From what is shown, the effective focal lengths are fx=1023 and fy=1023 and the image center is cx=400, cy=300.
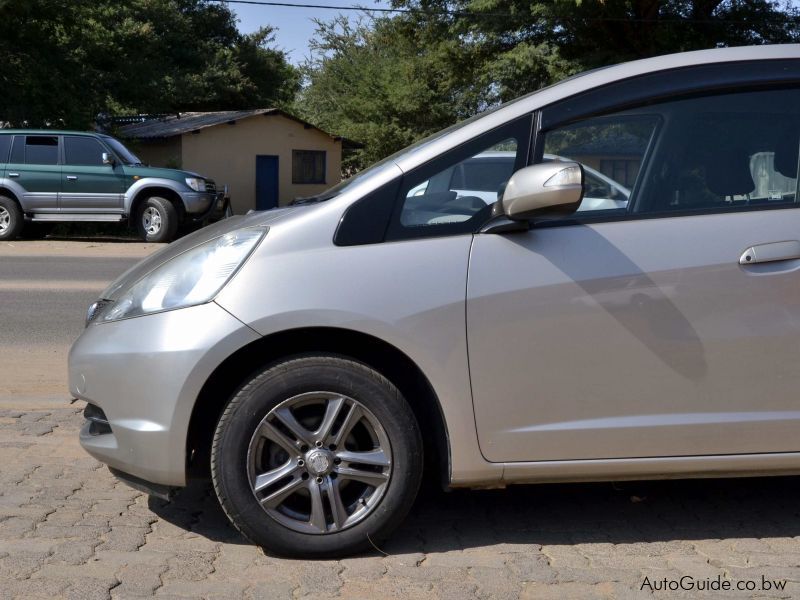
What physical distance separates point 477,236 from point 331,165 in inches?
1299

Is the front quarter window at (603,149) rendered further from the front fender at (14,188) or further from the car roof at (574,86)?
the front fender at (14,188)

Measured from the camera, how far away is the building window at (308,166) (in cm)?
3547

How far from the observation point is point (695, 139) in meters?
3.72

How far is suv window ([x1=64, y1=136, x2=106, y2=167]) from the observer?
20156mm

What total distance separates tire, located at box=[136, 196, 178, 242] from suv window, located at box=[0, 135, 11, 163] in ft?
9.04

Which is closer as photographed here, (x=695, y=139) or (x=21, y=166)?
(x=695, y=139)

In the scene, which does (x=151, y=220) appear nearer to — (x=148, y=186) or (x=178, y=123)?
(x=148, y=186)

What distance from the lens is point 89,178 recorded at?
20.3 meters

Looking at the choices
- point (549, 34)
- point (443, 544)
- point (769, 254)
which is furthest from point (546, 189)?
point (549, 34)

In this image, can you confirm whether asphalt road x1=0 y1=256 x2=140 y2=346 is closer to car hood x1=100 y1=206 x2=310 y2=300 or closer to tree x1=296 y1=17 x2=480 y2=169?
car hood x1=100 y1=206 x2=310 y2=300

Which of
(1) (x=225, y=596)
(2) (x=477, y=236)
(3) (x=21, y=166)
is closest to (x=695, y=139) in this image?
(2) (x=477, y=236)

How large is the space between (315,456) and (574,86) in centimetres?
163

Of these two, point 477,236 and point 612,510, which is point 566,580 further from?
point 477,236

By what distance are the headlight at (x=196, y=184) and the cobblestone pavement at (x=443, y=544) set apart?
1618 cm
